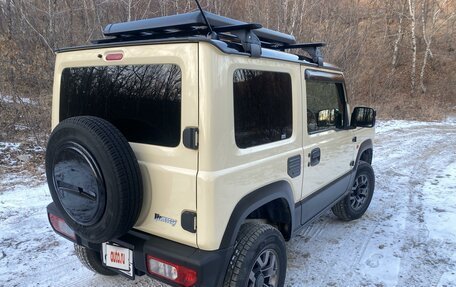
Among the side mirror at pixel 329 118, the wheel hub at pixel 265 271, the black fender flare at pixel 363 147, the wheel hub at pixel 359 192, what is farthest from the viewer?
the wheel hub at pixel 359 192

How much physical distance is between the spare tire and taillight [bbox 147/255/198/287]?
0.28 metres

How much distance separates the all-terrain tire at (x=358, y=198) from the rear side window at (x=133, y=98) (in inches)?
110

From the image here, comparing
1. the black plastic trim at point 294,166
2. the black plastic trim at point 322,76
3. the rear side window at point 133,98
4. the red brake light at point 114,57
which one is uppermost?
the red brake light at point 114,57

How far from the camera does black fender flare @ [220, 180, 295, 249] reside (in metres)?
2.16

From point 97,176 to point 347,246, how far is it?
283 centimetres

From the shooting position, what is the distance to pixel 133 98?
2.27m

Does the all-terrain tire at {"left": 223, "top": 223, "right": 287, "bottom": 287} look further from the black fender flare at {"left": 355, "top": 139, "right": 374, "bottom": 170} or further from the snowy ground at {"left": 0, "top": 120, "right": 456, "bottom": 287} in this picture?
the black fender flare at {"left": 355, "top": 139, "right": 374, "bottom": 170}

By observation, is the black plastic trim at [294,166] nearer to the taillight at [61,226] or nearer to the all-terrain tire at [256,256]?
the all-terrain tire at [256,256]

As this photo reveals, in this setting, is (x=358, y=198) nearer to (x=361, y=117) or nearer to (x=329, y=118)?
(x=361, y=117)

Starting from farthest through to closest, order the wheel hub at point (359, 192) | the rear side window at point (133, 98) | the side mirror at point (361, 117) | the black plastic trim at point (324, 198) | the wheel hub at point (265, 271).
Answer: the wheel hub at point (359, 192) → the side mirror at point (361, 117) → the black plastic trim at point (324, 198) → the wheel hub at point (265, 271) → the rear side window at point (133, 98)

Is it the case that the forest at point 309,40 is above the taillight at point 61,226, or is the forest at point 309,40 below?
above

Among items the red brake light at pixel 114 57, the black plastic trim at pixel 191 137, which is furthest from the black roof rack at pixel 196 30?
the black plastic trim at pixel 191 137

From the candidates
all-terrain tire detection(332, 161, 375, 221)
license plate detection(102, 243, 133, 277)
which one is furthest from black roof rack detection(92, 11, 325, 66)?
all-terrain tire detection(332, 161, 375, 221)

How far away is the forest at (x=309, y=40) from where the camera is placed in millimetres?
8094
